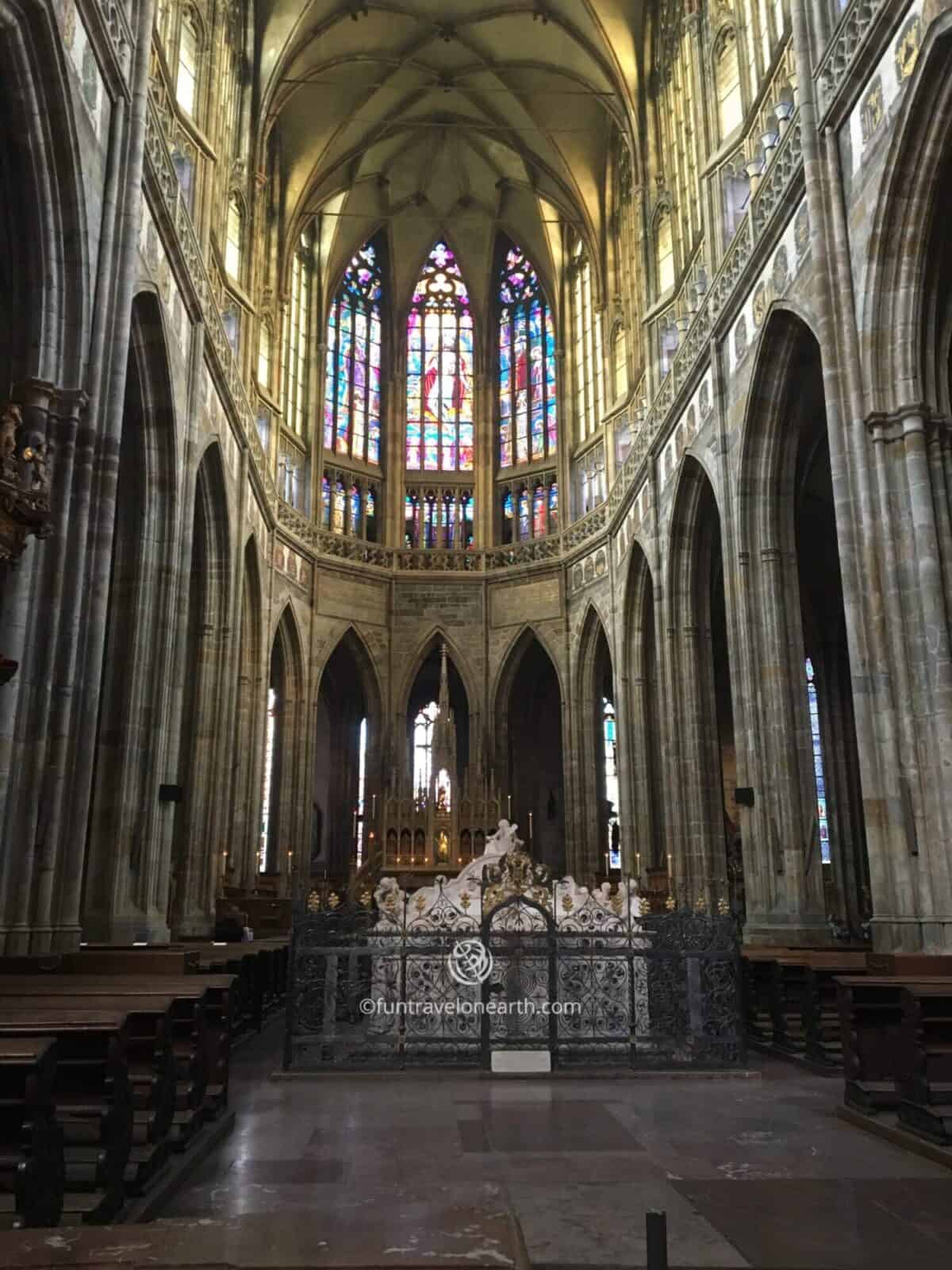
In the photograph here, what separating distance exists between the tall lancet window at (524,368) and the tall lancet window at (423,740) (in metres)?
9.23

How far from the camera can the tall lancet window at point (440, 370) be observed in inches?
1474

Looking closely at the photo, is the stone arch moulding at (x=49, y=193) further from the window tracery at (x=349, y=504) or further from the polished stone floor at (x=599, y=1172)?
the window tracery at (x=349, y=504)

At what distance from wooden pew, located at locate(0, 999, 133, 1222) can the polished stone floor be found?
523mm

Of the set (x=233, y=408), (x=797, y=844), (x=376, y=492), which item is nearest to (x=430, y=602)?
(x=376, y=492)

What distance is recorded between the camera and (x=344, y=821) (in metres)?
36.2

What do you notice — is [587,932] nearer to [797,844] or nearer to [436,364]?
[797,844]

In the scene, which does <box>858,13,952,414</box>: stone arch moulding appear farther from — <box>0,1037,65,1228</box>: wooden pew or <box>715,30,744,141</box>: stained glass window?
<box>0,1037,65,1228</box>: wooden pew

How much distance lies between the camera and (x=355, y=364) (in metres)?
37.2

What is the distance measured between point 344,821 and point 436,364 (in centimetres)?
1604

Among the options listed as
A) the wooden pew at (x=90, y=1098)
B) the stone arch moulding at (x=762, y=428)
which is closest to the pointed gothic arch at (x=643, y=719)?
the stone arch moulding at (x=762, y=428)

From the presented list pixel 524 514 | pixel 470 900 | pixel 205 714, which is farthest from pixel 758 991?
pixel 524 514

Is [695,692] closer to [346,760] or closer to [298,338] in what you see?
[346,760]

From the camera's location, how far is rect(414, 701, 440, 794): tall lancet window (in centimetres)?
3766

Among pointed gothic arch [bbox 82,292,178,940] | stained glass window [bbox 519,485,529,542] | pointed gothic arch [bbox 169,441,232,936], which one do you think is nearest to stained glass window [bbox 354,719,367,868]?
stained glass window [bbox 519,485,529,542]
